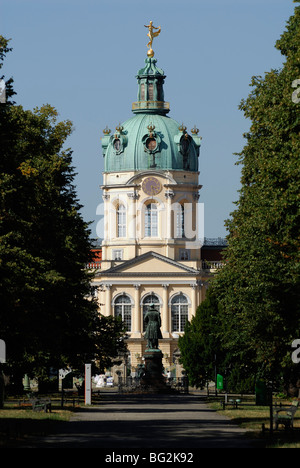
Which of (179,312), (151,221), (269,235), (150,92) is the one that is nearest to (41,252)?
(269,235)

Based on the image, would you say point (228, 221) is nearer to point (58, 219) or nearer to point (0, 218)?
point (58, 219)

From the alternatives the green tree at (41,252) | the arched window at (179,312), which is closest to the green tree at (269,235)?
the green tree at (41,252)

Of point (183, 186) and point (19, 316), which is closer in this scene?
point (19, 316)

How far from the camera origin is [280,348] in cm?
4956

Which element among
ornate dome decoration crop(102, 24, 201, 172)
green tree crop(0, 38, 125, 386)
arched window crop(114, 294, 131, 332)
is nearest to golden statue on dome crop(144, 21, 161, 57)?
ornate dome decoration crop(102, 24, 201, 172)

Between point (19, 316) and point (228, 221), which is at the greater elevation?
point (228, 221)

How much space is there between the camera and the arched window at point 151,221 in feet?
470

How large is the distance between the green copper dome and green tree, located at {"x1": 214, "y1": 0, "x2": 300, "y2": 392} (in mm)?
82916

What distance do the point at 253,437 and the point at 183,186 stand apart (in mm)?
111152

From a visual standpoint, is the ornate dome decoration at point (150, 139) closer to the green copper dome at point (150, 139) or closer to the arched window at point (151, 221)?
the green copper dome at point (150, 139)

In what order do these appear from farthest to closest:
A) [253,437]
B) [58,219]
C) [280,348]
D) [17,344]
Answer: [58,219]
[280,348]
[17,344]
[253,437]

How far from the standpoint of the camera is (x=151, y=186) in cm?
14200

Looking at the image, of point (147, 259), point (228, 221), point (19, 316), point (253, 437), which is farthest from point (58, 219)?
point (147, 259)
